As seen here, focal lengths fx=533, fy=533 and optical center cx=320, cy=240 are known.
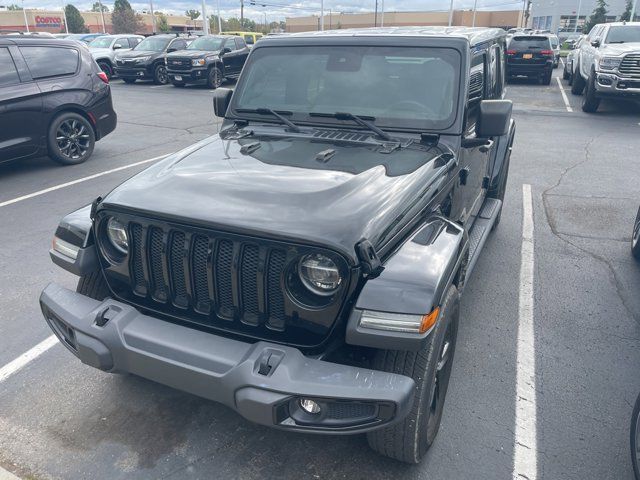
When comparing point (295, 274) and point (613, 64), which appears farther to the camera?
point (613, 64)

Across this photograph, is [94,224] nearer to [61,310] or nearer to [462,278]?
[61,310]

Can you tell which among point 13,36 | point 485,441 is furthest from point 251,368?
point 13,36

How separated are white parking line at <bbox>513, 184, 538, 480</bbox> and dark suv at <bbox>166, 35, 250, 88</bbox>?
1462cm

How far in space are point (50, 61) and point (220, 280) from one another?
7.07 m

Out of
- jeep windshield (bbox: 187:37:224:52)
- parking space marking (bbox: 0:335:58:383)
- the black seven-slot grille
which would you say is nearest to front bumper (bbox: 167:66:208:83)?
jeep windshield (bbox: 187:37:224:52)

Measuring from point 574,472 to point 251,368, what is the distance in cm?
173

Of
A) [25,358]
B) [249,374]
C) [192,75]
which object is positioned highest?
[249,374]

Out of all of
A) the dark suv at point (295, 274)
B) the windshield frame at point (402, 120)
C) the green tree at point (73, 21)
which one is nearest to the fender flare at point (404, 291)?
the dark suv at point (295, 274)

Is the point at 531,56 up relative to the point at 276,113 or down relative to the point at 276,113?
down

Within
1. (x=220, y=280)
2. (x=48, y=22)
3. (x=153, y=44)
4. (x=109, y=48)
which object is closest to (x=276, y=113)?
(x=220, y=280)

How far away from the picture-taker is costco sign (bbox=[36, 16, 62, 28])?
66938mm

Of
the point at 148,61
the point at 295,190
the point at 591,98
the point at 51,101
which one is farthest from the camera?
the point at 148,61

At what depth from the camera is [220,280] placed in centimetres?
239

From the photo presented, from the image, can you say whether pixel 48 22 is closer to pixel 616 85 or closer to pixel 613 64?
pixel 613 64
